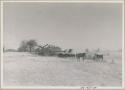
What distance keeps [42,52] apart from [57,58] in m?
0.15

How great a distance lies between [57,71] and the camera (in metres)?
2.74

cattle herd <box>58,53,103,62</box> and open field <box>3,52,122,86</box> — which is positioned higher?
cattle herd <box>58,53,103,62</box>

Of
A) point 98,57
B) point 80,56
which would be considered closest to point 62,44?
point 80,56

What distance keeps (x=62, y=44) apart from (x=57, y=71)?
249 mm

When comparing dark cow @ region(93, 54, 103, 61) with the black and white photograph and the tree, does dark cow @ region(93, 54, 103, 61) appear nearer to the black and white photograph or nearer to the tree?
the black and white photograph

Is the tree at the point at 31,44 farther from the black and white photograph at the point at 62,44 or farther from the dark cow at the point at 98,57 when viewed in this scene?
the dark cow at the point at 98,57

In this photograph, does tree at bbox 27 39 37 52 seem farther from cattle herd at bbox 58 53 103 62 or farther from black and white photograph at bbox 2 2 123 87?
cattle herd at bbox 58 53 103 62

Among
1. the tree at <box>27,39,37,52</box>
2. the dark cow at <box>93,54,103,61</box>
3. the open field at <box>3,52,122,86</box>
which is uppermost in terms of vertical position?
the tree at <box>27,39,37,52</box>

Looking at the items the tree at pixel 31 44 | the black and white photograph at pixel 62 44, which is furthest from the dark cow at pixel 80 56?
the tree at pixel 31 44

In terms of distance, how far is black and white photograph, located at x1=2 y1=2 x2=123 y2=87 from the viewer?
2738 mm

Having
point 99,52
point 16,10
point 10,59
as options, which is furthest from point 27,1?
point 99,52

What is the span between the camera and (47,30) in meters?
2.76

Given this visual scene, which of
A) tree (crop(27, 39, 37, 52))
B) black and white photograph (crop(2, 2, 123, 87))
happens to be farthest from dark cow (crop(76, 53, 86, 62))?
tree (crop(27, 39, 37, 52))

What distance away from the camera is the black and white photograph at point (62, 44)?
108 inches
